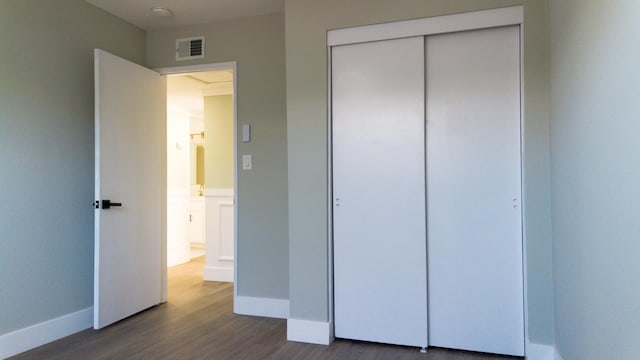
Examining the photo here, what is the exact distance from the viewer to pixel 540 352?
2.34m

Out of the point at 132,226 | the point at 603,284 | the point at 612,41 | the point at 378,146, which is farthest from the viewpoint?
the point at 132,226

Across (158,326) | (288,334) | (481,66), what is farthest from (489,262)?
(158,326)

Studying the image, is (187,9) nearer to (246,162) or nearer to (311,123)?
(246,162)

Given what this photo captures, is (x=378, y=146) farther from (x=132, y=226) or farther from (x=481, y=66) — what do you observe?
(x=132, y=226)

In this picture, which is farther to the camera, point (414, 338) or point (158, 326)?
point (158, 326)

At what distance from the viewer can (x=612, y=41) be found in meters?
1.41

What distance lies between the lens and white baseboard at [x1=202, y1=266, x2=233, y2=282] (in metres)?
4.57

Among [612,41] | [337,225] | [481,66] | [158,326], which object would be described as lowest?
[158,326]

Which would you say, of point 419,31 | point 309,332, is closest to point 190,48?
point 419,31

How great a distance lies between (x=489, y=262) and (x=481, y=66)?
47.4 inches

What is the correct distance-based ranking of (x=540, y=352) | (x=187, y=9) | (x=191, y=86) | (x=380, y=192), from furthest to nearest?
(x=191, y=86) < (x=187, y=9) < (x=380, y=192) < (x=540, y=352)

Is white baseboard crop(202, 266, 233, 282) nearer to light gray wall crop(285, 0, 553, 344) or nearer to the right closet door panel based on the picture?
light gray wall crop(285, 0, 553, 344)

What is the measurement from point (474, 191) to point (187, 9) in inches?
100

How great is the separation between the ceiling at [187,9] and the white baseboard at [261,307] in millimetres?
2327
